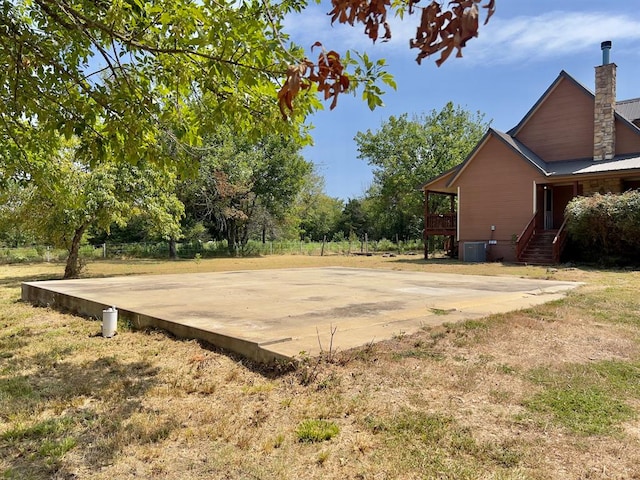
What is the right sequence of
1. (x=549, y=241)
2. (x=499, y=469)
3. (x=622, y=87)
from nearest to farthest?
(x=499, y=469) → (x=549, y=241) → (x=622, y=87)

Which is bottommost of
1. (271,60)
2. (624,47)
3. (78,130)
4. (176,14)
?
(78,130)

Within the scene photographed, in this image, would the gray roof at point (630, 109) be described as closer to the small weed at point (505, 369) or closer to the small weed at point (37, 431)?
the small weed at point (505, 369)

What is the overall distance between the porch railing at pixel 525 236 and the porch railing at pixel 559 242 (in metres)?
1.48

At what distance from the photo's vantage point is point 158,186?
47.9 feet

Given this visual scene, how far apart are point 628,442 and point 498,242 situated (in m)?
18.7

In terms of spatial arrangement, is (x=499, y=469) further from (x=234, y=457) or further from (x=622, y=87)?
(x=622, y=87)

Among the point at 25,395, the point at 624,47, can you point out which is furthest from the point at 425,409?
the point at 624,47

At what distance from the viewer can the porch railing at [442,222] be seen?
74.3 feet

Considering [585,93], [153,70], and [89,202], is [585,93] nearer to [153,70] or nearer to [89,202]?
[89,202]

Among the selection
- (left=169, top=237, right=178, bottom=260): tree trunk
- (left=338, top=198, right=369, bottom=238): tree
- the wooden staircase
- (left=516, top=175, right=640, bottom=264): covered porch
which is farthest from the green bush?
(left=338, top=198, right=369, bottom=238): tree

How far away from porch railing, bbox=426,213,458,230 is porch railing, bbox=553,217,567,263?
622 centimetres

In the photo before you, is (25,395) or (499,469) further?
(25,395)

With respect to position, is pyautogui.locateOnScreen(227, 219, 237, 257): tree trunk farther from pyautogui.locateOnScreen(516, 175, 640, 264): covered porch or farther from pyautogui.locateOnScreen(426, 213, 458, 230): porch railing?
pyautogui.locateOnScreen(516, 175, 640, 264): covered porch

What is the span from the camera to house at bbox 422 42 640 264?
17.7 metres
